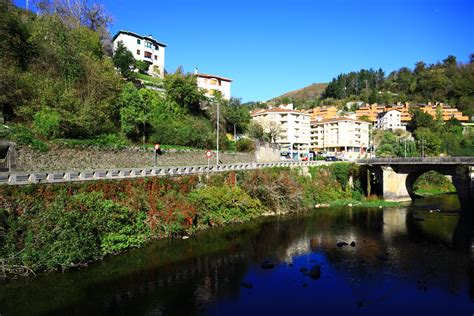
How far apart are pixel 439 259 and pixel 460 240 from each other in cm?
824

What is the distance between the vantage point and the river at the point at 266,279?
60.3 feet

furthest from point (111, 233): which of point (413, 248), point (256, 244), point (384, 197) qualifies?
A: point (384, 197)

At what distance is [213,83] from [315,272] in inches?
2647

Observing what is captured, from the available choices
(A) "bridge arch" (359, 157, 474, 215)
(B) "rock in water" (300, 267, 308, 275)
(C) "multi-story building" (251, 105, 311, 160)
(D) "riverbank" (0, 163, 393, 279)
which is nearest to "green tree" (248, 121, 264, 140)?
(C) "multi-story building" (251, 105, 311, 160)

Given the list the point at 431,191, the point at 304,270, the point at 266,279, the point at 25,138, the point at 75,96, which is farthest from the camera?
the point at 431,191

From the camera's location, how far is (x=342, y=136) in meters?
104

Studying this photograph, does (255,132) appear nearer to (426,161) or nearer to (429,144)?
(426,161)

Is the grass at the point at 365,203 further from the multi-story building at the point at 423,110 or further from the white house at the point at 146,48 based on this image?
the multi-story building at the point at 423,110

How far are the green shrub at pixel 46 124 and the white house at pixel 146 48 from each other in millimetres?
45871

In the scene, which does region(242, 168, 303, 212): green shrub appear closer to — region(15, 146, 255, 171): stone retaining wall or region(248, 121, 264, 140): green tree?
region(15, 146, 255, 171): stone retaining wall

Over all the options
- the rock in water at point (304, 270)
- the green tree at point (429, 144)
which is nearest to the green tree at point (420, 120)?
the green tree at point (429, 144)

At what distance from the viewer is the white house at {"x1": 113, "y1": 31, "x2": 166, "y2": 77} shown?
75.4 m

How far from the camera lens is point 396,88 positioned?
528 ft

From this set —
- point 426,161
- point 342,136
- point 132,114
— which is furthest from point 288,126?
point 132,114
